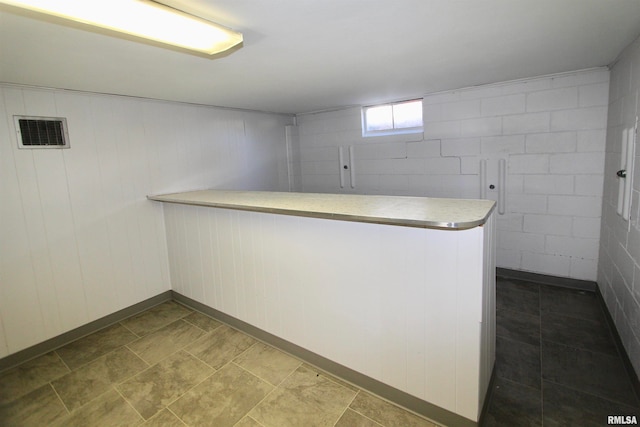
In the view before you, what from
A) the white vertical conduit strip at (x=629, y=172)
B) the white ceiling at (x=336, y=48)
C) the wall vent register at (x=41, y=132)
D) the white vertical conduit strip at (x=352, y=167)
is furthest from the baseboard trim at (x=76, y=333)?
the white vertical conduit strip at (x=629, y=172)

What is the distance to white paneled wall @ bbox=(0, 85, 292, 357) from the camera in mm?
2336

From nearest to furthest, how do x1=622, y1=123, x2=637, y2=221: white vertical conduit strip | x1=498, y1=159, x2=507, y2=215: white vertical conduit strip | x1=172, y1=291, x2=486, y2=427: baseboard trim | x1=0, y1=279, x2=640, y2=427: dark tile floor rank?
x1=172, y1=291, x2=486, y2=427: baseboard trim
x1=0, y1=279, x2=640, y2=427: dark tile floor
x1=622, y1=123, x2=637, y2=221: white vertical conduit strip
x1=498, y1=159, x2=507, y2=215: white vertical conduit strip

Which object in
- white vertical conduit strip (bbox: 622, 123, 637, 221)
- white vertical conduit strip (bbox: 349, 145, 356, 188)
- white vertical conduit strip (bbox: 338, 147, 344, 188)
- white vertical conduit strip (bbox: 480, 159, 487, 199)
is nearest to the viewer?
white vertical conduit strip (bbox: 622, 123, 637, 221)

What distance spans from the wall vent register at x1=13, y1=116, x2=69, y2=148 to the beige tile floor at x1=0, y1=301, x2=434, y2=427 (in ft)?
5.25

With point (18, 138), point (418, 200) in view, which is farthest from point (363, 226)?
point (18, 138)

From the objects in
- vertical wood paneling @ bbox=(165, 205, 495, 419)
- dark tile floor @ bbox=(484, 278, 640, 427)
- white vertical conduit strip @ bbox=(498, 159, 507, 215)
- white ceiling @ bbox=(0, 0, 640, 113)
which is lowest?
dark tile floor @ bbox=(484, 278, 640, 427)

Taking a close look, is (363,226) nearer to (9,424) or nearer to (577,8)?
(577,8)

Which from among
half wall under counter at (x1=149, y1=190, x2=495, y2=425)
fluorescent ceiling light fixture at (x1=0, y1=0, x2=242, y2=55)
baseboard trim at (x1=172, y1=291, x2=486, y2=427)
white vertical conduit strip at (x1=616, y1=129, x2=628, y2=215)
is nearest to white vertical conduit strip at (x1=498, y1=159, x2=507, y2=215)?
white vertical conduit strip at (x1=616, y1=129, x2=628, y2=215)

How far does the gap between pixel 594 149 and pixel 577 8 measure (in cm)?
182

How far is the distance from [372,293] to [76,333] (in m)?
2.54

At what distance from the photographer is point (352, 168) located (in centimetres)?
438

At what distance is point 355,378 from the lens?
1.95m

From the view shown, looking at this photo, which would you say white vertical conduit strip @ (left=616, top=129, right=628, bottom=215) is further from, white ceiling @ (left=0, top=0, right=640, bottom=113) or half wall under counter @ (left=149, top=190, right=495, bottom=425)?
half wall under counter @ (left=149, top=190, right=495, bottom=425)

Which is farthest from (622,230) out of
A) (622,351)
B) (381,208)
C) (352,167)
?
(352,167)
